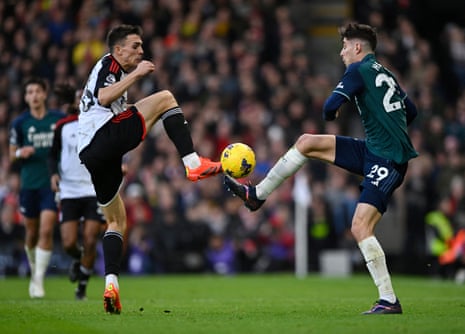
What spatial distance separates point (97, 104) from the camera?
29.8ft

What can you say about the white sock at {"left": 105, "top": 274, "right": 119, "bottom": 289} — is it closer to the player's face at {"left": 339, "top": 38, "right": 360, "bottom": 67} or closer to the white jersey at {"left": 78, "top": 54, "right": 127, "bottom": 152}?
the white jersey at {"left": 78, "top": 54, "right": 127, "bottom": 152}

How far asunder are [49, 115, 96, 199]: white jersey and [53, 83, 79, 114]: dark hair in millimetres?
135

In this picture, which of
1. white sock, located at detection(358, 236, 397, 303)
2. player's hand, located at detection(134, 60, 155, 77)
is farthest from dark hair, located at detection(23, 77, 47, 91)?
white sock, located at detection(358, 236, 397, 303)

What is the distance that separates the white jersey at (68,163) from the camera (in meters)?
12.5

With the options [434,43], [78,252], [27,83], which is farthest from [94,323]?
[434,43]

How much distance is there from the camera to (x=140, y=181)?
21375 mm

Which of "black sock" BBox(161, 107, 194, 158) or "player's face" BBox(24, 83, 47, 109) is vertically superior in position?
"player's face" BBox(24, 83, 47, 109)

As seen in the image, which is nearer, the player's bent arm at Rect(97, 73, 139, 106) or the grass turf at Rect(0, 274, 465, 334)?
the grass turf at Rect(0, 274, 465, 334)

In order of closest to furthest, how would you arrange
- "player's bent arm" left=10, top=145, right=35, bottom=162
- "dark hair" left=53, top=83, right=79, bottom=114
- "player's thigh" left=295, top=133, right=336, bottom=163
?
"player's thigh" left=295, top=133, right=336, bottom=163, "dark hair" left=53, top=83, right=79, bottom=114, "player's bent arm" left=10, top=145, right=35, bottom=162

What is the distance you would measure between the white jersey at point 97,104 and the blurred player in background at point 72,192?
3.22 m

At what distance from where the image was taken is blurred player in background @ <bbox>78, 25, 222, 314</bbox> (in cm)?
898

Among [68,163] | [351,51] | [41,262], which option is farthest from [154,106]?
[41,262]

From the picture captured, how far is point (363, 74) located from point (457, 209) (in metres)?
11.3

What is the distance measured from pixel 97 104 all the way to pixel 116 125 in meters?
0.27
